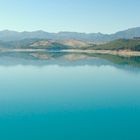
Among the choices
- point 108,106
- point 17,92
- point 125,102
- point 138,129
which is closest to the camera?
point 138,129

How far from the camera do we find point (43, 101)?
78.4ft

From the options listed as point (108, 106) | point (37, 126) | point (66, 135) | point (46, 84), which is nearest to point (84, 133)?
point (66, 135)

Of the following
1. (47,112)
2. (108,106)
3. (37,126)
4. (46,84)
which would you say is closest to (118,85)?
(46,84)

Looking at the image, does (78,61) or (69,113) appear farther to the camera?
(78,61)

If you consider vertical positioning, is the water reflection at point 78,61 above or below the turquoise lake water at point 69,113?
→ above

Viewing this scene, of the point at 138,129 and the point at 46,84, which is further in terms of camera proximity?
the point at 46,84

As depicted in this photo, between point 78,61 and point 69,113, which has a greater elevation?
point 78,61

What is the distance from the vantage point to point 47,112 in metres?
20.7

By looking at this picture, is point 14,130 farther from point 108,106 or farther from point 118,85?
point 118,85

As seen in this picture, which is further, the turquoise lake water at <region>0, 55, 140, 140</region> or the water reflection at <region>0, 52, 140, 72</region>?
the water reflection at <region>0, 52, 140, 72</region>

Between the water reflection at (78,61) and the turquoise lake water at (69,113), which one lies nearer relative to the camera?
the turquoise lake water at (69,113)

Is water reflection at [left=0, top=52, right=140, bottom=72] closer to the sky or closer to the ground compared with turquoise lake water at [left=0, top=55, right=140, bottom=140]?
closer to the sky

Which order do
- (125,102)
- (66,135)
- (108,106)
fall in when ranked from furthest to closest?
(125,102)
(108,106)
(66,135)

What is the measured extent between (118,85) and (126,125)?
48.9 ft
